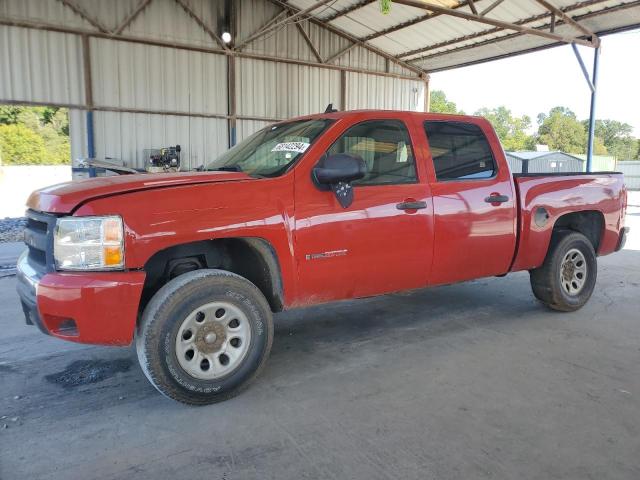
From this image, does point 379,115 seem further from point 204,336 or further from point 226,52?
point 226,52

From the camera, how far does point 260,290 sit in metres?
3.58

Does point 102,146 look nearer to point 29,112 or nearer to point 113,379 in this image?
point 113,379

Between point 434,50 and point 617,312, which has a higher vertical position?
point 434,50

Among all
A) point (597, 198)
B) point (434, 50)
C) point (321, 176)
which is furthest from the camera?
point (434, 50)

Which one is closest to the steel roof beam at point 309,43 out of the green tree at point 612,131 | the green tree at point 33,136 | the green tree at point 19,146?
the green tree at point 33,136

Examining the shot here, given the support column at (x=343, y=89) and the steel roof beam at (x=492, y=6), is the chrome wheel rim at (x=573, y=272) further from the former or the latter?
the support column at (x=343, y=89)

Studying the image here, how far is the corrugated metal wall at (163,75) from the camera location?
481 inches

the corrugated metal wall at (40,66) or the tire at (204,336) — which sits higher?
the corrugated metal wall at (40,66)

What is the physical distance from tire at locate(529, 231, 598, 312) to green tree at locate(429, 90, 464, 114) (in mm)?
→ 56794

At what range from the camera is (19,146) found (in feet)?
125

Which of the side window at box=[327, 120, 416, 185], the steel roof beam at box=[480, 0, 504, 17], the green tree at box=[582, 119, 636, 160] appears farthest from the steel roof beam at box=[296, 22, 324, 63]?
the green tree at box=[582, 119, 636, 160]

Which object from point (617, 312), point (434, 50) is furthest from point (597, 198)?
point (434, 50)

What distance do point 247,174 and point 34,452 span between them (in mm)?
2081

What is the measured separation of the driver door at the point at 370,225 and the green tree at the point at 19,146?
40.8 metres
